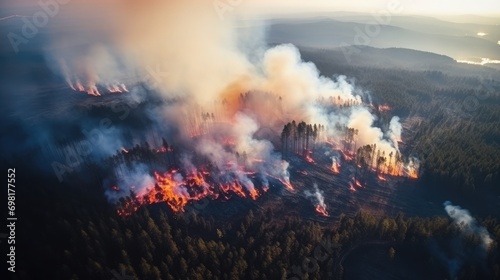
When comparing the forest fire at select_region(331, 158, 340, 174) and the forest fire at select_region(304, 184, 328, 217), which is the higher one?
the forest fire at select_region(331, 158, 340, 174)

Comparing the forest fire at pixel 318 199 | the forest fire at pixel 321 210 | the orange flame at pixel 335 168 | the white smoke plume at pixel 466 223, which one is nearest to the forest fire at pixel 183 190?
the forest fire at pixel 318 199

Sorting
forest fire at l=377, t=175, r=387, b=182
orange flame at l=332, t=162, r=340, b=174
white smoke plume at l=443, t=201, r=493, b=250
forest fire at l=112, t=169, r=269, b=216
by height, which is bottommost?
white smoke plume at l=443, t=201, r=493, b=250

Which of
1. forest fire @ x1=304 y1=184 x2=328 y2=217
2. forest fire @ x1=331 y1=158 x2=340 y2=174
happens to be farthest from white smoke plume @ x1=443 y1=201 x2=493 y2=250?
forest fire @ x1=331 y1=158 x2=340 y2=174

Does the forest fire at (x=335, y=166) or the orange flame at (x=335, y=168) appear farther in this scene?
the forest fire at (x=335, y=166)

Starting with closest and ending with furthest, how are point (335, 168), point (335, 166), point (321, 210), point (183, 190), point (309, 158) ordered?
point (321, 210) < point (183, 190) < point (335, 168) < point (335, 166) < point (309, 158)

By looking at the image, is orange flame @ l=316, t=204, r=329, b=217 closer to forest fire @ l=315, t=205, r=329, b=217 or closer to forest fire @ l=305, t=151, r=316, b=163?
forest fire @ l=315, t=205, r=329, b=217

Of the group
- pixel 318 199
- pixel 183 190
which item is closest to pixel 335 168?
pixel 318 199

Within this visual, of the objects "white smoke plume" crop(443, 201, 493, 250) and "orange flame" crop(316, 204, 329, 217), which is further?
"orange flame" crop(316, 204, 329, 217)

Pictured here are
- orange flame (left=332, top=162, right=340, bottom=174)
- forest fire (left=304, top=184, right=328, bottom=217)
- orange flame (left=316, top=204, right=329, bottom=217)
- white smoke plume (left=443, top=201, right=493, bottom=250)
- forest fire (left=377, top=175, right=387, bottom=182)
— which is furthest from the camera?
orange flame (left=332, top=162, right=340, bottom=174)

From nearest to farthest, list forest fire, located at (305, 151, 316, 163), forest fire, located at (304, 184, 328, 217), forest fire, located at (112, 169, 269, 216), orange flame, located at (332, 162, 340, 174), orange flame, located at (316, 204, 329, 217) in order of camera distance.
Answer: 1. forest fire, located at (112, 169, 269, 216)
2. orange flame, located at (316, 204, 329, 217)
3. forest fire, located at (304, 184, 328, 217)
4. orange flame, located at (332, 162, 340, 174)
5. forest fire, located at (305, 151, 316, 163)

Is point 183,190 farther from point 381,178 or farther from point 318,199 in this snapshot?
point 381,178

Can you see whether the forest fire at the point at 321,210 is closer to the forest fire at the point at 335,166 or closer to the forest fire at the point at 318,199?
the forest fire at the point at 318,199

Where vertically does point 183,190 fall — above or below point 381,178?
above
